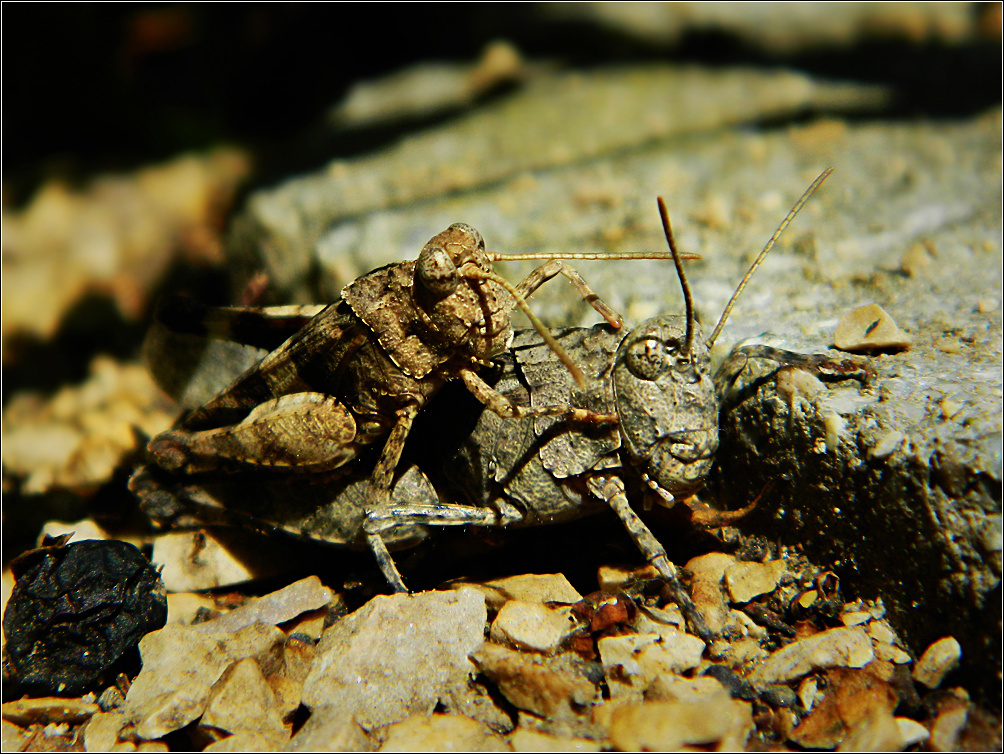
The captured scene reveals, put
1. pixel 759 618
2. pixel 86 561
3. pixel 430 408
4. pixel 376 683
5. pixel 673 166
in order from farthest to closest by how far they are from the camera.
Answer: pixel 673 166 → pixel 430 408 → pixel 86 561 → pixel 759 618 → pixel 376 683

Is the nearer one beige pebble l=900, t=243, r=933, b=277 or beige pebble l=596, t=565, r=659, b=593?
beige pebble l=596, t=565, r=659, b=593

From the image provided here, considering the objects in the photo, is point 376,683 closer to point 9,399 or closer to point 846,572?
point 846,572

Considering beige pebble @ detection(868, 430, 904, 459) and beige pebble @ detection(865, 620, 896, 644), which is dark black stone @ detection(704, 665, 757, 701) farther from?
beige pebble @ detection(868, 430, 904, 459)

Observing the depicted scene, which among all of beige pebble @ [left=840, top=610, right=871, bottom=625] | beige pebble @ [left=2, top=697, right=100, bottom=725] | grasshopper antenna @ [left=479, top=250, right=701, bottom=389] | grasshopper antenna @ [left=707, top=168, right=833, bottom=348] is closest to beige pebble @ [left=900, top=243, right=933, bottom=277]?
grasshopper antenna @ [left=707, top=168, right=833, bottom=348]

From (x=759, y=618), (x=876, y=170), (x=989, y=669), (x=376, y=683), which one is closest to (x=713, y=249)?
(x=876, y=170)

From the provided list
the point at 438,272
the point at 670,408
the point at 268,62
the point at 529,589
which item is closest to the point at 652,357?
the point at 670,408

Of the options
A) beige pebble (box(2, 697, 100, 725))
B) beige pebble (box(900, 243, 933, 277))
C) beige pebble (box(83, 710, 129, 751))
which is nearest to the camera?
beige pebble (box(83, 710, 129, 751))
